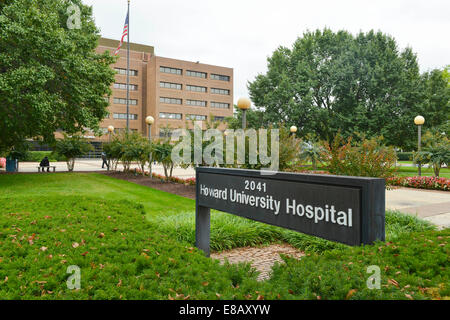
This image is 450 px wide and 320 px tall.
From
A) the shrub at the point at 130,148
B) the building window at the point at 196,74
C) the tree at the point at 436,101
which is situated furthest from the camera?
the building window at the point at 196,74

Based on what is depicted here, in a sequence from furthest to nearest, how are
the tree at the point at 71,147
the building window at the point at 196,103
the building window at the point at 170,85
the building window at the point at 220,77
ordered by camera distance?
the building window at the point at 220,77 → the building window at the point at 196,103 → the building window at the point at 170,85 → the tree at the point at 71,147

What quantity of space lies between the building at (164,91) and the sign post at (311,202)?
58.4m

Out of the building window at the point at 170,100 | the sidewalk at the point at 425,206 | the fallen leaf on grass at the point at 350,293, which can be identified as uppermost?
the building window at the point at 170,100

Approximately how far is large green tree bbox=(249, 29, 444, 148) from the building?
103ft

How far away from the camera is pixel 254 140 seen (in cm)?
1137

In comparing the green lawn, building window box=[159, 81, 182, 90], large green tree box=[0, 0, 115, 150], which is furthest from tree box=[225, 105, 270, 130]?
building window box=[159, 81, 182, 90]

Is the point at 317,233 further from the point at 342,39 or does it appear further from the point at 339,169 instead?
the point at 342,39

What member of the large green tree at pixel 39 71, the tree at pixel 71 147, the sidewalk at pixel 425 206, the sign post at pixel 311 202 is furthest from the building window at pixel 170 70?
the sign post at pixel 311 202

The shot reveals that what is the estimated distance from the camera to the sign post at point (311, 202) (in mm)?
2451

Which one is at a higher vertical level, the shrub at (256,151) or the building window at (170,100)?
the building window at (170,100)

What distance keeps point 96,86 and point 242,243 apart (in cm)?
1363

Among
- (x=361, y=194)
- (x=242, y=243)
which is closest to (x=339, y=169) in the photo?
(x=242, y=243)

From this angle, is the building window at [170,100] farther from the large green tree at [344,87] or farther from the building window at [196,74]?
the large green tree at [344,87]
